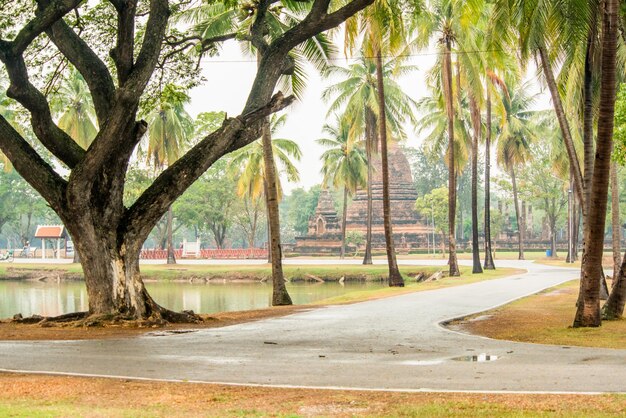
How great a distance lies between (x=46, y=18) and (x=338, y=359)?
813 cm

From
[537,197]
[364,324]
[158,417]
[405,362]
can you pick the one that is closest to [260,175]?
[537,197]

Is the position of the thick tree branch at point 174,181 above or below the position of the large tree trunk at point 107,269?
above

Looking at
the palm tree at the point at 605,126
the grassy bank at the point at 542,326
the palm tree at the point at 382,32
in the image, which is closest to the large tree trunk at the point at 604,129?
the palm tree at the point at 605,126

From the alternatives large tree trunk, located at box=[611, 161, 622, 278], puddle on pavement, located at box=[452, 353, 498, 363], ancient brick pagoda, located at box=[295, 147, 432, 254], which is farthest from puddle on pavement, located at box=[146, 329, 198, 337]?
ancient brick pagoda, located at box=[295, 147, 432, 254]

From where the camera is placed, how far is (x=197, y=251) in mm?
71250

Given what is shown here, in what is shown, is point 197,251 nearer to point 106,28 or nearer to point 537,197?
point 537,197

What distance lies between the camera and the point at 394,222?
244ft

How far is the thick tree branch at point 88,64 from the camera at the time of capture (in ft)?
54.9

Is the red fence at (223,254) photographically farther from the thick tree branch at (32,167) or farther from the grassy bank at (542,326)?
the thick tree branch at (32,167)

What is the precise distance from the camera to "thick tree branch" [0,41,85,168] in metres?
16.1

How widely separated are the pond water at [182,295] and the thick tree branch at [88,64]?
12089mm

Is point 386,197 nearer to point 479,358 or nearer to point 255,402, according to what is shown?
point 479,358

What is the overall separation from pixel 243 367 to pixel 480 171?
8721cm

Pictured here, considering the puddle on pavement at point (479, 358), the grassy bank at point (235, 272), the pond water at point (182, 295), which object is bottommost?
the pond water at point (182, 295)
